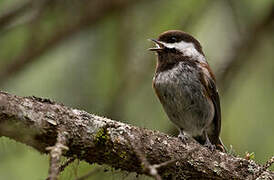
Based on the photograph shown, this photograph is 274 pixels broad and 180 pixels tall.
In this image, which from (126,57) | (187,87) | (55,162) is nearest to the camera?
(55,162)

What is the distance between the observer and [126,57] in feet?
17.3

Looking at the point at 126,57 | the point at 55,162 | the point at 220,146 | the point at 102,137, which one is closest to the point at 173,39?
the point at 126,57

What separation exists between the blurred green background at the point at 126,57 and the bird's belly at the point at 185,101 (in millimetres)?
338

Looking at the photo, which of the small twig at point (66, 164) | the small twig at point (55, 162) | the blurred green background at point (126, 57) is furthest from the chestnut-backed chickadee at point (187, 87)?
the small twig at point (55, 162)

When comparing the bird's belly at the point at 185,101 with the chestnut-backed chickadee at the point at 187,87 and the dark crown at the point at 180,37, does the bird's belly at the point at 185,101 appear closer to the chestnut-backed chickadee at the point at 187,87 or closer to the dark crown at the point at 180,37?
the chestnut-backed chickadee at the point at 187,87

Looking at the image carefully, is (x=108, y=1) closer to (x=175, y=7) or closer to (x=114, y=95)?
(x=175, y=7)

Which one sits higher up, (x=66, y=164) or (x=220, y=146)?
(x=220, y=146)

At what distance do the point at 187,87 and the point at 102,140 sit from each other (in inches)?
78.4

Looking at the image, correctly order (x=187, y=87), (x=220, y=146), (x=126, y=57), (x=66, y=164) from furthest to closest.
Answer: (x=126, y=57), (x=220, y=146), (x=187, y=87), (x=66, y=164)

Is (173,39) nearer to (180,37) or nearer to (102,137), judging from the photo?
(180,37)

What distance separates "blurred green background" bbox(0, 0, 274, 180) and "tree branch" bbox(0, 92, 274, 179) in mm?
1401

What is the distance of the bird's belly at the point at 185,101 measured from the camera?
478 centimetres

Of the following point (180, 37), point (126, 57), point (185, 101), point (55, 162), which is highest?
point (126, 57)

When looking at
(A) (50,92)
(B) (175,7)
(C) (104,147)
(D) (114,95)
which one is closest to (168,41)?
(B) (175,7)
